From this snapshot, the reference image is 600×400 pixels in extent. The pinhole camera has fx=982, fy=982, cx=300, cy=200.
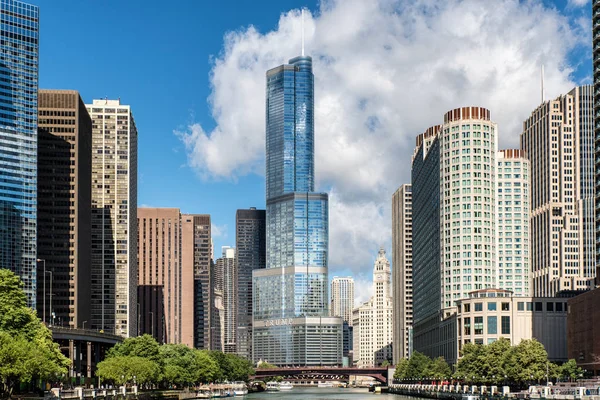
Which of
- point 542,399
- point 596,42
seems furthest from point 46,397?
point 596,42

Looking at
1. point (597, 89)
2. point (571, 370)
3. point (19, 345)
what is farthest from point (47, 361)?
point (597, 89)

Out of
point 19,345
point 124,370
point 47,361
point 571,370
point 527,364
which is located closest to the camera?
point 19,345

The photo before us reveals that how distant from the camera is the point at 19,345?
125812mm

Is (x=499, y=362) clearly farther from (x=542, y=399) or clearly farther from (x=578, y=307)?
(x=542, y=399)

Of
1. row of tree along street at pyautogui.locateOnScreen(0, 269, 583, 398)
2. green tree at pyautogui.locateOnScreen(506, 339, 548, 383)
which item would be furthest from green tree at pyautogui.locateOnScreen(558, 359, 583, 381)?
green tree at pyautogui.locateOnScreen(506, 339, 548, 383)

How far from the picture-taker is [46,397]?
129 metres

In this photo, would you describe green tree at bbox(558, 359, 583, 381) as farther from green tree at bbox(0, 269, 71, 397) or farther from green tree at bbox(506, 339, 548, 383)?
green tree at bbox(0, 269, 71, 397)

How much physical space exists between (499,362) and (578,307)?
20.5 meters

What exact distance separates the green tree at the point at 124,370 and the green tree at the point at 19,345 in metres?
24.7

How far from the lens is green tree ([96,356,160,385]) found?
184 m

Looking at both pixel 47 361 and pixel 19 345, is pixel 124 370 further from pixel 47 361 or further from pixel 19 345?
pixel 19 345

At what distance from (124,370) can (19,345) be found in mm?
Answer: 63158

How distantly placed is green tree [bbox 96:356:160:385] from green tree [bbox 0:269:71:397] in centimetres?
2471

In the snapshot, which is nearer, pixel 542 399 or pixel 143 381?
pixel 542 399
